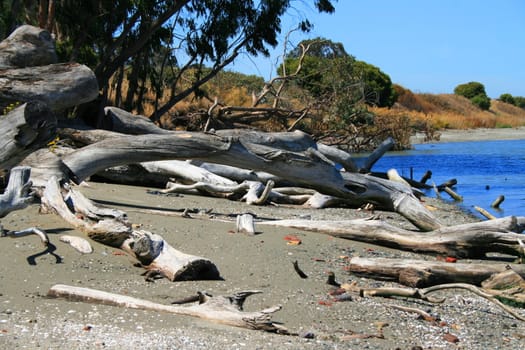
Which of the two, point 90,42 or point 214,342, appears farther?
point 90,42

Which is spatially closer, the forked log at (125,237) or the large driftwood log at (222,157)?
the forked log at (125,237)

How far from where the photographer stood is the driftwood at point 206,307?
15.2 ft

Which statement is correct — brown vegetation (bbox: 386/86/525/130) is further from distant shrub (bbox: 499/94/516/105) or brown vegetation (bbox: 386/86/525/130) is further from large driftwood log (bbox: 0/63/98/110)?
large driftwood log (bbox: 0/63/98/110)

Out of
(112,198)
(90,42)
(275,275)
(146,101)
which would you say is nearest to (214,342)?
(275,275)

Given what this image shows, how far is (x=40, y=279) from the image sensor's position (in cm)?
555

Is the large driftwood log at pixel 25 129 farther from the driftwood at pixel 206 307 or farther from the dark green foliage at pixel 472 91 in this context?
the dark green foliage at pixel 472 91

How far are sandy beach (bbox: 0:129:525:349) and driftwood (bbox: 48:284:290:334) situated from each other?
6cm

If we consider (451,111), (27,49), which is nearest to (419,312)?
(27,49)

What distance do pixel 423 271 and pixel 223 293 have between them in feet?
6.42

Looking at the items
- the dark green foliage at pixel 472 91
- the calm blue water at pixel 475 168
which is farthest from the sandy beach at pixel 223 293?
the dark green foliage at pixel 472 91

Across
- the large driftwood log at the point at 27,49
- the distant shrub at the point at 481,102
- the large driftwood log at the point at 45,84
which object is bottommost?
the large driftwood log at the point at 45,84

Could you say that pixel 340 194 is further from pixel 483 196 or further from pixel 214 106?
pixel 214 106

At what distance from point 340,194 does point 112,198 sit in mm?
3355

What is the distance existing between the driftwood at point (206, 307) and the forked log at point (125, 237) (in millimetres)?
844
